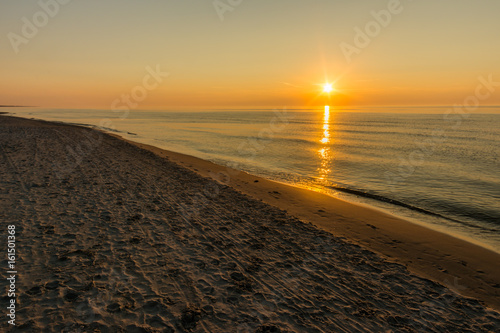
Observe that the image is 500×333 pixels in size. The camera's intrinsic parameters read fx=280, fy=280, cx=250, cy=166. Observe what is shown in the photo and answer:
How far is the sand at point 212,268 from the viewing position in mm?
4949

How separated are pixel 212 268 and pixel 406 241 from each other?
22.3 feet

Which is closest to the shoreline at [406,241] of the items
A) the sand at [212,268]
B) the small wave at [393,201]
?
the sand at [212,268]

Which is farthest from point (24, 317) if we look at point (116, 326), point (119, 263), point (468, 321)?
point (468, 321)

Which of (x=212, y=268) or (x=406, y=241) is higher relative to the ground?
(x=212, y=268)

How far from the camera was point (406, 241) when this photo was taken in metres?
9.42

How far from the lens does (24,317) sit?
454cm

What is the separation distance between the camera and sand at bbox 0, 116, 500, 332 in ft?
16.2

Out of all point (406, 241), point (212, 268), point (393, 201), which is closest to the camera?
point (212, 268)

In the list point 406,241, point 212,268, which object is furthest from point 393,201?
point 212,268

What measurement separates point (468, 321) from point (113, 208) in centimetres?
1016

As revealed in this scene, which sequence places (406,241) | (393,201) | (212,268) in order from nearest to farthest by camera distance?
(212,268) < (406,241) < (393,201)

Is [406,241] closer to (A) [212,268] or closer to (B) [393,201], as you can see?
(B) [393,201]

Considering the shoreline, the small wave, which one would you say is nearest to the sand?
the shoreline

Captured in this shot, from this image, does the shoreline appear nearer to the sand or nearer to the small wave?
the sand
